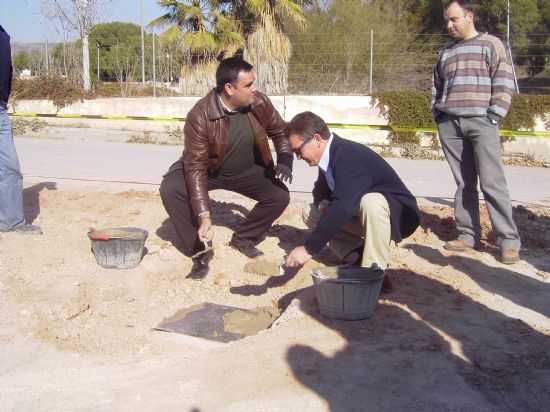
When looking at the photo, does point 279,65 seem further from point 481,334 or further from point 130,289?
point 481,334

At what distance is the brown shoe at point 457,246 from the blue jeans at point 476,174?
1.8 inches

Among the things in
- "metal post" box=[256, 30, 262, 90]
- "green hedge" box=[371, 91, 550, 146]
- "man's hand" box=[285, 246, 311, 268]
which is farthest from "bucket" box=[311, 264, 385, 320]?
"metal post" box=[256, 30, 262, 90]

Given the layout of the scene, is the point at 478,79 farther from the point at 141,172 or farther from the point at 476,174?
the point at 141,172

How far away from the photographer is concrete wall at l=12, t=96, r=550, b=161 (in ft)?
48.7

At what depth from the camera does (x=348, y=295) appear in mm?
4500

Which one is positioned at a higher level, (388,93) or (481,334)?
(388,93)

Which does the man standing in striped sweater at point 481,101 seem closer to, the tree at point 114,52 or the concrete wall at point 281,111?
the concrete wall at point 281,111

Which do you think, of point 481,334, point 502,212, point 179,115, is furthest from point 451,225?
point 179,115

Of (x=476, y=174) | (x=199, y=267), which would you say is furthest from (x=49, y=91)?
(x=476, y=174)

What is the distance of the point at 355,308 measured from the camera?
15.0 feet

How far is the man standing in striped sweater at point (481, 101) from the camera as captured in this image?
6.02 meters

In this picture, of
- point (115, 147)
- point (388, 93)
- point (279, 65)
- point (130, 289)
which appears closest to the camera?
point (130, 289)

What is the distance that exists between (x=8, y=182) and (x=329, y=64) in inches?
564

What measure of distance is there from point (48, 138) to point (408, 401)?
14971mm
